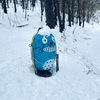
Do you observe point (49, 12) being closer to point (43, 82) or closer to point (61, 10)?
point (43, 82)

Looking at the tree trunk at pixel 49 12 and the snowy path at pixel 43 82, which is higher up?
the tree trunk at pixel 49 12

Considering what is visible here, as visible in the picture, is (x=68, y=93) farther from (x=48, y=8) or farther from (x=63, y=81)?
(x=48, y=8)

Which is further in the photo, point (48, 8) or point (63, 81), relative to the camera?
point (48, 8)

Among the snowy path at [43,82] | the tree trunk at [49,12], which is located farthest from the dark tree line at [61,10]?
the snowy path at [43,82]

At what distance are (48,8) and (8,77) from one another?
9.73 metres

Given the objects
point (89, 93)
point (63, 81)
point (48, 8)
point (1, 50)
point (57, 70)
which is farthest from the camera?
point (48, 8)

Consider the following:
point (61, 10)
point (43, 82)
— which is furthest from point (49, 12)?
point (61, 10)

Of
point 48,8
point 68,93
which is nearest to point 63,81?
point 68,93

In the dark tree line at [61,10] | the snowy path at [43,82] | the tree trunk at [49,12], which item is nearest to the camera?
the snowy path at [43,82]

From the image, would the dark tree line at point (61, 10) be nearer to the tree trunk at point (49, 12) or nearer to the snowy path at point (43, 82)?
the tree trunk at point (49, 12)

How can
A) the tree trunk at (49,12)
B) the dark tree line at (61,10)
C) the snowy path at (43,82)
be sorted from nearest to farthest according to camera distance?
the snowy path at (43,82) < the tree trunk at (49,12) < the dark tree line at (61,10)

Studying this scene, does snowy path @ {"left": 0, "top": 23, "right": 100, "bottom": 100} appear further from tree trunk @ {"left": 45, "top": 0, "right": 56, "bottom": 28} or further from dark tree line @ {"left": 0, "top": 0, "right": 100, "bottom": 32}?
dark tree line @ {"left": 0, "top": 0, "right": 100, "bottom": 32}

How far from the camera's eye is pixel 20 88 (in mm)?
6988

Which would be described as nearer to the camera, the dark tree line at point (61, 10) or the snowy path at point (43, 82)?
the snowy path at point (43, 82)
